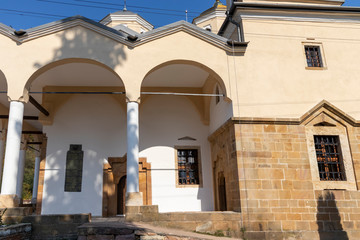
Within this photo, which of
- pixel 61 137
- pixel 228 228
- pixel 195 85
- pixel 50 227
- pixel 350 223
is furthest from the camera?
pixel 195 85

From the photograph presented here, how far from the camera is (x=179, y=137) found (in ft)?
36.8

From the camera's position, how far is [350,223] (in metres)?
8.13

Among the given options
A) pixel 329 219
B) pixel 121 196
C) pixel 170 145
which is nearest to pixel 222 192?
pixel 170 145

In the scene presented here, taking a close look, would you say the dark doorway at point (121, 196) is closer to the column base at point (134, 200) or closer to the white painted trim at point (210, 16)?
the column base at point (134, 200)

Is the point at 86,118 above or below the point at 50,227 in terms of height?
above

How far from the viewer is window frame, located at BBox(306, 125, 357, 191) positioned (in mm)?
8438

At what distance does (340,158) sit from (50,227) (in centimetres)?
797

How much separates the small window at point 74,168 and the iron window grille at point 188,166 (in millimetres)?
3497

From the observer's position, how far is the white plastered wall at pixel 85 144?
1023 cm

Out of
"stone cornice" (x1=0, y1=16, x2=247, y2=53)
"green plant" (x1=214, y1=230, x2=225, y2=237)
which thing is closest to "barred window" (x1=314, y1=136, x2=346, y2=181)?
"green plant" (x1=214, y1=230, x2=225, y2=237)

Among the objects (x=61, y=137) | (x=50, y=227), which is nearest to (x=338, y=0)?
(x=61, y=137)

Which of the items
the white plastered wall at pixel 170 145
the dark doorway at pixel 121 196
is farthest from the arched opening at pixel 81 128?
the white plastered wall at pixel 170 145

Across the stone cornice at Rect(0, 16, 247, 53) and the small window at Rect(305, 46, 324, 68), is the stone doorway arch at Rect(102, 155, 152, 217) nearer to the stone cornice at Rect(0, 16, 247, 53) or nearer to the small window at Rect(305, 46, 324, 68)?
the stone cornice at Rect(0, 16, 247, 53)

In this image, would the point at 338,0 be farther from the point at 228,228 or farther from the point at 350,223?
the point at 228,228
